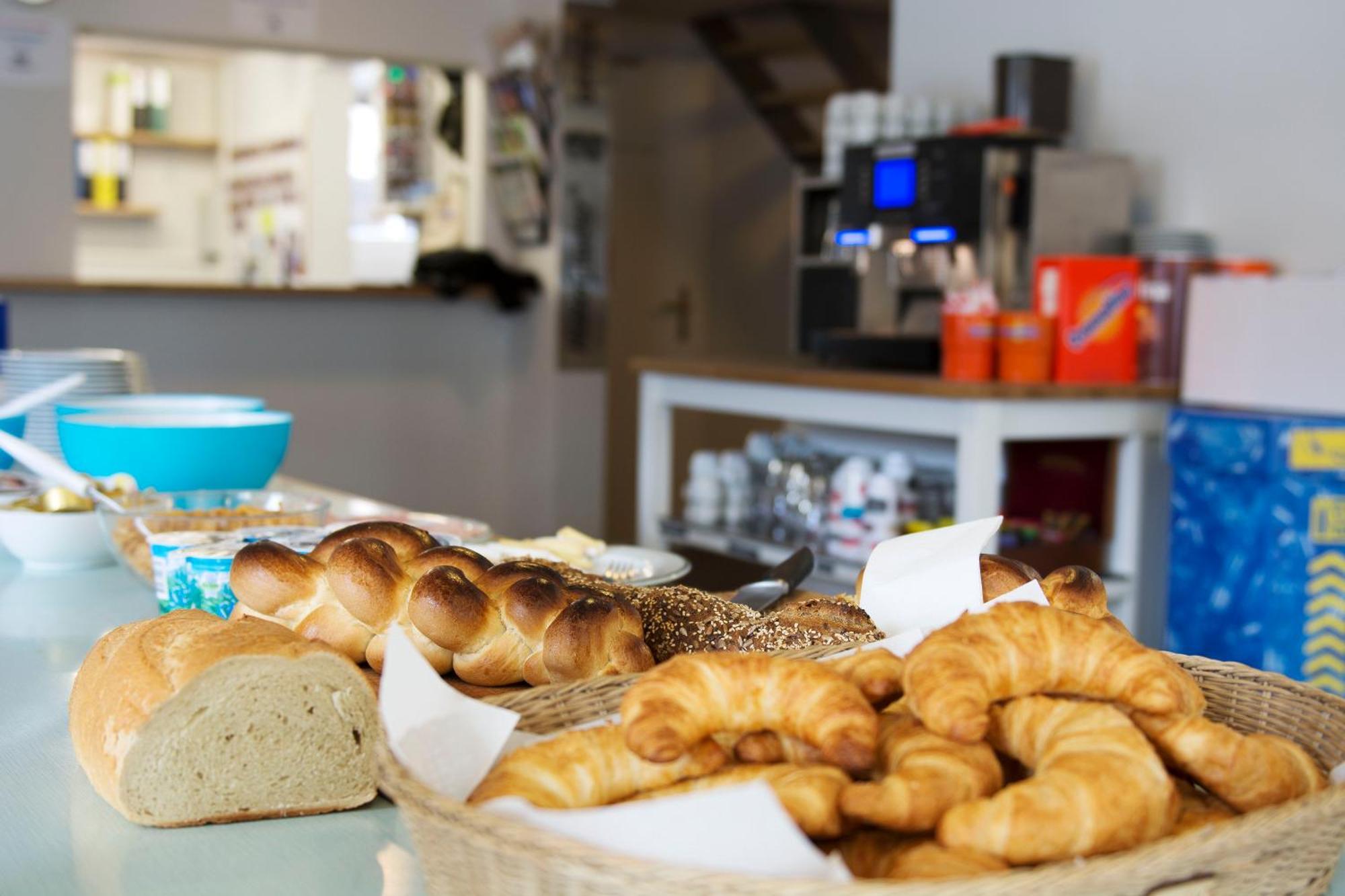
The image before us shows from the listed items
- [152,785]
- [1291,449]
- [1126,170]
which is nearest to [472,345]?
[1126,170]

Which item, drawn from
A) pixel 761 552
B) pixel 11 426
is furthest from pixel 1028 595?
pixel 761 552

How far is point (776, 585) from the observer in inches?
50.9

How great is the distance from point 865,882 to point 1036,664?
0.16 metres

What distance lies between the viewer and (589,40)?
18.6 ft

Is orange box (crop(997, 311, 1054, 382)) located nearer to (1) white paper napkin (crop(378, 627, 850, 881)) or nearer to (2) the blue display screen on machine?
(2) the blue display screen on machine

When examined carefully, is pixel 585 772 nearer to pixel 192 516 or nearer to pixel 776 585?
pixel 776 585

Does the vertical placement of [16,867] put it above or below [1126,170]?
below

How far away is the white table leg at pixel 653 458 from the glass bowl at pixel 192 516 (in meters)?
2.52

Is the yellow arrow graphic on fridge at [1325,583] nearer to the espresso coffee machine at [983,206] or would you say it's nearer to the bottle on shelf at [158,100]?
the espresso coffee machine at [983,206]

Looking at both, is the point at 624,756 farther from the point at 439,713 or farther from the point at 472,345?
the point at 472,345

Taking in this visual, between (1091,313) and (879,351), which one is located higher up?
(1091,313)

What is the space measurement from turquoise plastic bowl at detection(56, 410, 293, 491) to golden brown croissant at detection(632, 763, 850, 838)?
1265mm

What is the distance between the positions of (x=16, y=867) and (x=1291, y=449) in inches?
99.4

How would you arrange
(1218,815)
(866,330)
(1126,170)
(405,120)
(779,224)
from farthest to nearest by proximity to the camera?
(779,224) < (405,120) < (866,330) < (1126,170) < (1218,815)
